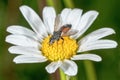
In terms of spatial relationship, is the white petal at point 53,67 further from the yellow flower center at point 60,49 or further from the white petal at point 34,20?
the white petal at point 34,20

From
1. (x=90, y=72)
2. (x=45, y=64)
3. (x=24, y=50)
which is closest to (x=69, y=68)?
(x=24, y=50)

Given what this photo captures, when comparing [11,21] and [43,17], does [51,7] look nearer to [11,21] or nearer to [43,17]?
[43,17]

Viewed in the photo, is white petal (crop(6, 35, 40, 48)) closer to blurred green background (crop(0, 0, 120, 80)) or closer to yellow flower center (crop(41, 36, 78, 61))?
yellow flower center (crop(41, 36, 78, 61))

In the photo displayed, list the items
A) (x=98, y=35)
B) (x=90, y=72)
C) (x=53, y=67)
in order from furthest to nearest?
(x=90, y=72), (x=98, y=35), (x=53, y=67)

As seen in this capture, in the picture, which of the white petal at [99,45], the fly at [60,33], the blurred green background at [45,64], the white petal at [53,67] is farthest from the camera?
the blurred green background at [45,64]

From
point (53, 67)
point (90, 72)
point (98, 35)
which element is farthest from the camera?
point (90, 72)

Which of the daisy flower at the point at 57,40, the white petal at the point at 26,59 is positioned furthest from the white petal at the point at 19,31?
the white petal at the point at 26,59

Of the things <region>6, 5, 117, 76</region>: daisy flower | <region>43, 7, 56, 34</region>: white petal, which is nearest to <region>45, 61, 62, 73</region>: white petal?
<region>6, 5, 117, 76</region>: daisy flower

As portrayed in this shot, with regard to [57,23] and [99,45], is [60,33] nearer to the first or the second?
[57,23]
